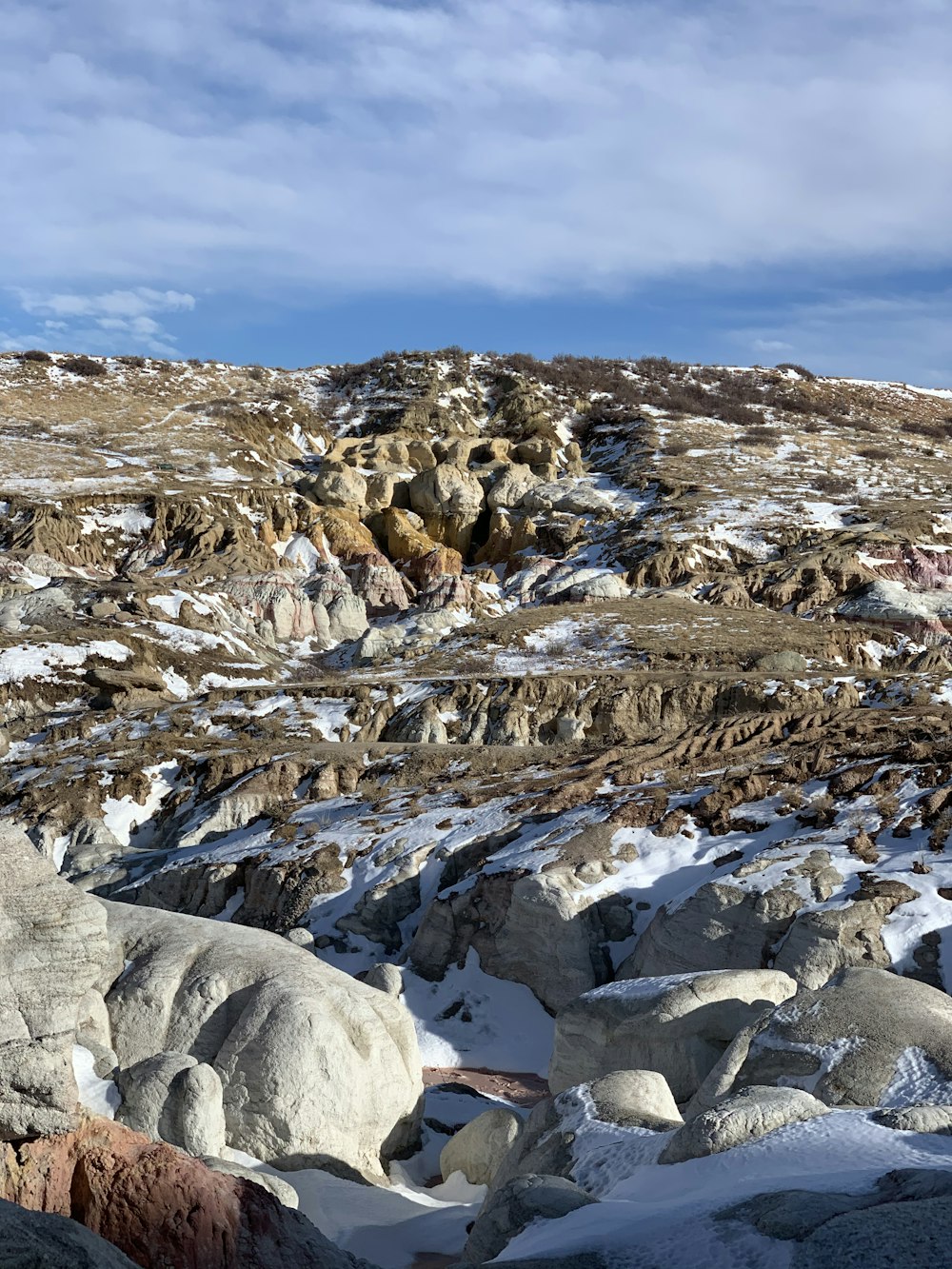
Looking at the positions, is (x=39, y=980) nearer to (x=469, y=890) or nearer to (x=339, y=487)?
(x=469, y=890)

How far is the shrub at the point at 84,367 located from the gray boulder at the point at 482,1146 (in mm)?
95746

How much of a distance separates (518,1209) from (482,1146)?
4384mm

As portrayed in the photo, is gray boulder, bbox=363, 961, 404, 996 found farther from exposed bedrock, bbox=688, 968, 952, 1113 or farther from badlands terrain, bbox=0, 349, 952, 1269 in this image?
exposed bedrock, bbox=688, 968, 952, 1113

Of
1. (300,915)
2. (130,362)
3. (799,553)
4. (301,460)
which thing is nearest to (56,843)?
(300,915)

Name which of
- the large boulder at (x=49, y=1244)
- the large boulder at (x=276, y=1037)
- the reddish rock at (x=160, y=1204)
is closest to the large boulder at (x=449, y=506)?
the large boulder at (x=276, y=1037)

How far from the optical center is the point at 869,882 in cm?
1750

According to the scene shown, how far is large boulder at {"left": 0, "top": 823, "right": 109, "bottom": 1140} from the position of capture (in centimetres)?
844

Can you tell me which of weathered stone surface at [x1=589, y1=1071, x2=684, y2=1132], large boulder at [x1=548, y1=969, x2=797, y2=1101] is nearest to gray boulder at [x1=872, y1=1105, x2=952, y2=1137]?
weathered stone surface at [x1=589, y1=1071, x2=684, y2=1132]

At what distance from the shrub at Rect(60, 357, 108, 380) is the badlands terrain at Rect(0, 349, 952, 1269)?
3679 cm

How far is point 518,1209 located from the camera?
352 inches

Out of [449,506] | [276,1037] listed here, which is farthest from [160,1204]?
[449,506]

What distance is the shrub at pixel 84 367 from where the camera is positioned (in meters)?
99.4

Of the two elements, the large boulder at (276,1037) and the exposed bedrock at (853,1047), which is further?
the large boulder at (276,1037)

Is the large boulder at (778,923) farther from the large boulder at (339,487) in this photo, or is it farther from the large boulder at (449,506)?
the large boulder at (339,487)
